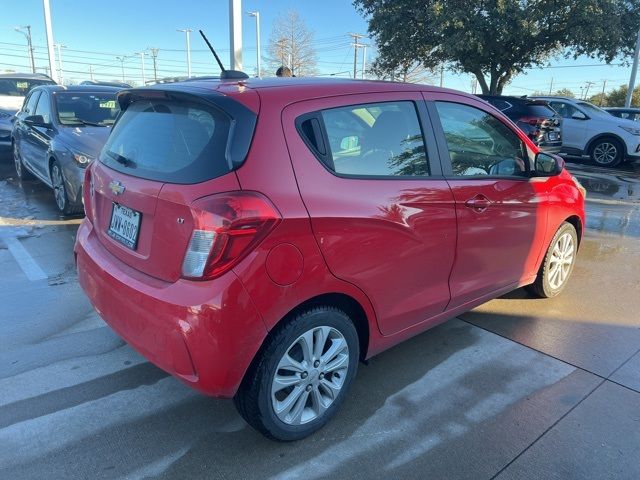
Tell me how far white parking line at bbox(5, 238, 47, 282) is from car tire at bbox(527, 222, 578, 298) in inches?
169

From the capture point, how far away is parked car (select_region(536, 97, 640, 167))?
39.6 ft

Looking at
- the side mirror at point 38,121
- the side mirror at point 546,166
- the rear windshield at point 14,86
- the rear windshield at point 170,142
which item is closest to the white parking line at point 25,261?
the side mirror at point 38,121

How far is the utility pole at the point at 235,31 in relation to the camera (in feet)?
31.7

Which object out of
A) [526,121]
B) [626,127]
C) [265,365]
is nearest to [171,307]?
[265,365]

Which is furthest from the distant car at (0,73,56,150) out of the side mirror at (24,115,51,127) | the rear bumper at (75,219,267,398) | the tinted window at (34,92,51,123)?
the rear bumper at (75,219,267,398)

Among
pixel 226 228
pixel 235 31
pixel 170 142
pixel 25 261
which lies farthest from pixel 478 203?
pixel 235 31

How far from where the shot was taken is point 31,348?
3.32 m

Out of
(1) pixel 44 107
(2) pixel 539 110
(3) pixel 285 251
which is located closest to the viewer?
(3) pixel 285 251

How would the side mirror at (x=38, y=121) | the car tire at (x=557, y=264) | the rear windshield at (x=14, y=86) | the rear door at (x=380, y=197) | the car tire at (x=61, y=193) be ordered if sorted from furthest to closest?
the rear windshield at (x=14, y=86), the side mirror at (x=38, y=121), the car tire at (x=61, y=193), the car tire at (x=557, y=264), the rear door at (x=380, y=197)

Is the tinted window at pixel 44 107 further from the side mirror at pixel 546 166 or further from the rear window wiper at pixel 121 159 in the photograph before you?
the side mirror at pixel 546 166

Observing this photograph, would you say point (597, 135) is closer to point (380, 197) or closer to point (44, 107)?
point (44, 107)

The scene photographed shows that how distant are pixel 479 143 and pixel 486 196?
0.39 m

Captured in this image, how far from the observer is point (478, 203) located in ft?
9.92

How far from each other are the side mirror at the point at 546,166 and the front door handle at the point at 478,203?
0.71 metres
